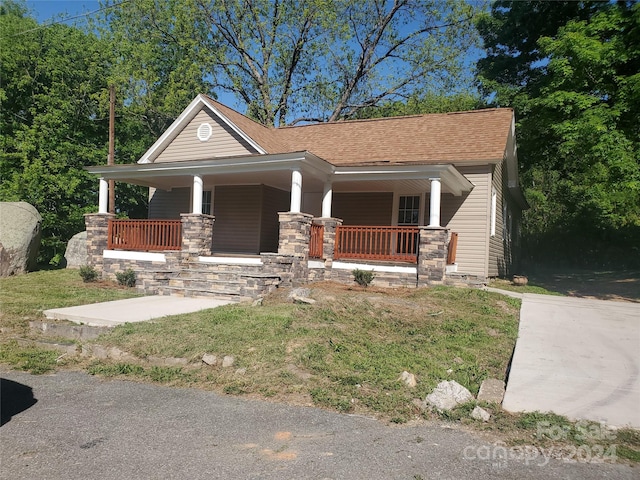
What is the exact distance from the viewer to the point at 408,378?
5.26 m

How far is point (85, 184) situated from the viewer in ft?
67.8

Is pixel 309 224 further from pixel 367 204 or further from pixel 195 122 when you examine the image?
pixel 195 122

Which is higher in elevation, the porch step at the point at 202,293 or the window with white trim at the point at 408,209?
the window with white trim at the point at 408,209

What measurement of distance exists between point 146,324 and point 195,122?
9.27 meters

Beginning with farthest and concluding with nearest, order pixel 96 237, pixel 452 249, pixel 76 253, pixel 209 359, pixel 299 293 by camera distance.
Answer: pixel 76 253 → pixel 96 237 → pixel 452 249 → pixel 299 293 → pixel 209 359

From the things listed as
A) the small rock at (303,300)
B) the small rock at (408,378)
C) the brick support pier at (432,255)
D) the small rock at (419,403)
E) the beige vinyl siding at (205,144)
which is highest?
the beige vinyl siding at (205,144)

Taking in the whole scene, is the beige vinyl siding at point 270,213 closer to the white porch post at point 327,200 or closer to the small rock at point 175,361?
the white porch post at point 327,200

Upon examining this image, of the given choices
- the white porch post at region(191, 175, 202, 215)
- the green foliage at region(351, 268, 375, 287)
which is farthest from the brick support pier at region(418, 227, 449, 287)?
the white porch post at region(191, 175, 202, 215)

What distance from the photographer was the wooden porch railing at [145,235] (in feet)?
41.8

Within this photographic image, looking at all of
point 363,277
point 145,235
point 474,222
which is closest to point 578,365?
point 363,277

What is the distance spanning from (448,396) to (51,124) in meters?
20.5

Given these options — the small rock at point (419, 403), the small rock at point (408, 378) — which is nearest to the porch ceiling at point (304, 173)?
the small rock at point (408, 378)

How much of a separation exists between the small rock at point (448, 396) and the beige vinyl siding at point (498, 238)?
9.88 meters

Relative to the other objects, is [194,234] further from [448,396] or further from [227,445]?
[227,445]
